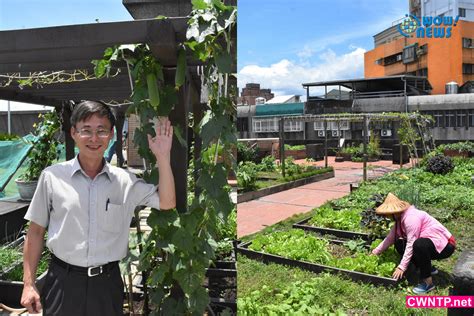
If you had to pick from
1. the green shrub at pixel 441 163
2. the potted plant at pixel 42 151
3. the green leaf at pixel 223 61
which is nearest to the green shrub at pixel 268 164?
the green shrub at pixel 441 163

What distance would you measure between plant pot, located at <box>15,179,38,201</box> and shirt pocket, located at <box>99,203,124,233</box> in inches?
161

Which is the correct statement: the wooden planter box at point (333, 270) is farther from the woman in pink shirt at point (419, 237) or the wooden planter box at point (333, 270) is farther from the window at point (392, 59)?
the window at point (392, 59)

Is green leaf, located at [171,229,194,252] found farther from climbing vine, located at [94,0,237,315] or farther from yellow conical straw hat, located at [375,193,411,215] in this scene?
yellow conical straw hat, located at [375,193,411,215]

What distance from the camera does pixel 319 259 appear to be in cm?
258

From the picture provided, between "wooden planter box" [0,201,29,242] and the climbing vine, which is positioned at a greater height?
the climbing vine

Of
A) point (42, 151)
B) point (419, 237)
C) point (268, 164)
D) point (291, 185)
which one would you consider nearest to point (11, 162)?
point (42, 151)

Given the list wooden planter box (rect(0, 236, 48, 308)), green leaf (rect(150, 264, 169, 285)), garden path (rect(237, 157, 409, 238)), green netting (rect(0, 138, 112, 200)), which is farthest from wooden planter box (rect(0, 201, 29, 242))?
green leaf (rect(150, 264, 169, 285))

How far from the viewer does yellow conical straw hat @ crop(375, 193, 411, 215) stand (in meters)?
2.40

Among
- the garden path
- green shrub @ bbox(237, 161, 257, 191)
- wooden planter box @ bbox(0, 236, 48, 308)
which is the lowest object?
wooden planter box @ bbox(0, 236, 48, 308)

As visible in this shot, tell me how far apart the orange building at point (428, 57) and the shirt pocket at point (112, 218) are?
117cm

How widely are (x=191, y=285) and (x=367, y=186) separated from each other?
1.36 m

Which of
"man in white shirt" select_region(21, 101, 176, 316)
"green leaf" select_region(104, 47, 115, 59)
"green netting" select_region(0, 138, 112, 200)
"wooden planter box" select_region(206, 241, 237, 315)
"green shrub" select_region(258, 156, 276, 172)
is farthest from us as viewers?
"green netting" select_region(0, 138, 112, 200)

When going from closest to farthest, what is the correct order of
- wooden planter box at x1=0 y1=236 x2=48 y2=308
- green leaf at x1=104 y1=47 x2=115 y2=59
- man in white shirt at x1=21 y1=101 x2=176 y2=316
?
man in white shirt at x1=21 y1=101 x2=176 y2=316 → green leaf at x1=104 y1=47 x2=115 y2=59 → wooden planter box at x1=0 y1=236 x2=48 y2=308

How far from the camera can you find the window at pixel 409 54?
5.28 feet
